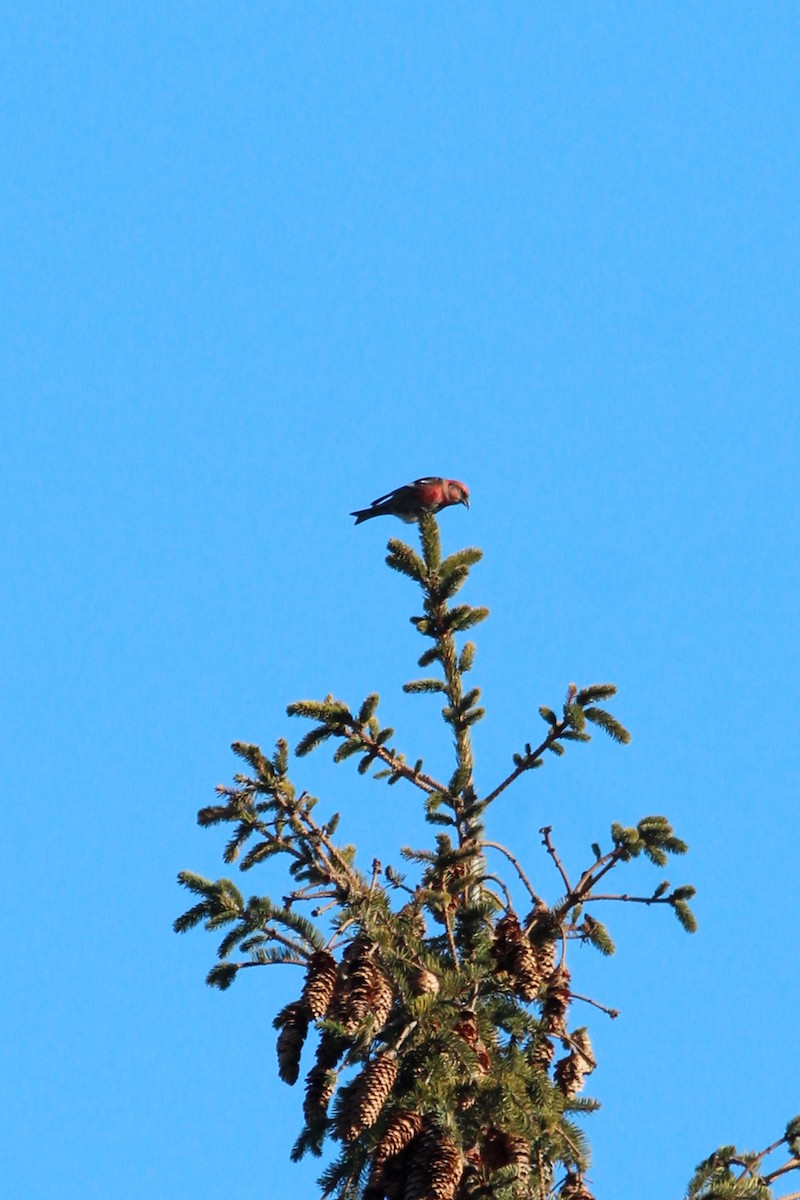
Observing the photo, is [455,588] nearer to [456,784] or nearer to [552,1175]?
[456,784]

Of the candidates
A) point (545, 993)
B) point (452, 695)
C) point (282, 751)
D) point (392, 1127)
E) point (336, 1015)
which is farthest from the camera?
point (452, 695)

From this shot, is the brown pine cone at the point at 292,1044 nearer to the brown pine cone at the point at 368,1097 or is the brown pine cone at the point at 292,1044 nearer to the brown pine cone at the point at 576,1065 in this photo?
Answer: the brown pine cone at the point at 368,1097

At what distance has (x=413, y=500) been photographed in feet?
36.4

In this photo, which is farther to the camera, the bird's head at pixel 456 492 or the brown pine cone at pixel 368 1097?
the bird's head at pixel 456 492

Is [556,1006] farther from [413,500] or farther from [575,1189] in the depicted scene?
[413,500]

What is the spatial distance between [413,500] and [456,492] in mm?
543

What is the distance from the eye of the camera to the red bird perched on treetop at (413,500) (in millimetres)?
11094

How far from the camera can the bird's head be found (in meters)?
11.5

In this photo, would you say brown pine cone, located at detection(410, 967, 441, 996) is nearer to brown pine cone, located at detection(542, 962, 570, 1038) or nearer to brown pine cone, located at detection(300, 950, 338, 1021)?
brown pine cone, located at detection(300, 950, 338, 1021)

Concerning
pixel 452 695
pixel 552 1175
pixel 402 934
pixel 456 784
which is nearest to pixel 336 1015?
pixel 402 934

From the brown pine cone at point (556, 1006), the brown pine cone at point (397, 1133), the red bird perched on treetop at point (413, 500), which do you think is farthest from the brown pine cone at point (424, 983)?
the red bird perched on treetop at point (413, 500)

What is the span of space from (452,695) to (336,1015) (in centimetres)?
211

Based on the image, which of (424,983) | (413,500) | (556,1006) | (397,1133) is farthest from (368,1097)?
(413,500)

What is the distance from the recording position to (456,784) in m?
7.18
